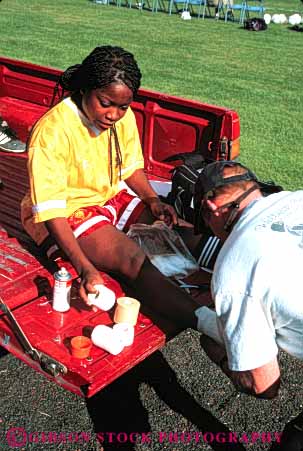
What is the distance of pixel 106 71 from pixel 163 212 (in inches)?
37.3

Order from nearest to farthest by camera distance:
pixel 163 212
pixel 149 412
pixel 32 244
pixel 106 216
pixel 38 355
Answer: pixel 38 355
pixel 149 412
pixel 106 216
pixel 163 212
pixel 32 244

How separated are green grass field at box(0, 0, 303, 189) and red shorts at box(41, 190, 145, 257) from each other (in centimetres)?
350

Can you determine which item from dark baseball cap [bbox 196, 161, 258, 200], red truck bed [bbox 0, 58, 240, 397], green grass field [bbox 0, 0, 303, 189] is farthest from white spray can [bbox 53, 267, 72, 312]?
green grass field [bbox 0, 0, 303, 189]

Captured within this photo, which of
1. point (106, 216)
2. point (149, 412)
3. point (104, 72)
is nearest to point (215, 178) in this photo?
point (104, 72)

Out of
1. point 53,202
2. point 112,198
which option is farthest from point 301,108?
point 53,202

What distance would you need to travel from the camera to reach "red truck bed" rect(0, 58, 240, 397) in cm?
265

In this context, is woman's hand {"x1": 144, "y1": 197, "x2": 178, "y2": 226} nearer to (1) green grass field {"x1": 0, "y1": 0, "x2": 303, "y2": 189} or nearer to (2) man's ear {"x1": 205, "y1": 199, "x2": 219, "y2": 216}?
(2) man's ear {"x1": 205, "y1": 199, "x2": 219, "y2": 216}

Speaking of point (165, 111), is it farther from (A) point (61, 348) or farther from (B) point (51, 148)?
(A) point (61, 348)

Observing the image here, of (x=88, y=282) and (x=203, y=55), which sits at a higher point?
(x=88, y=282)

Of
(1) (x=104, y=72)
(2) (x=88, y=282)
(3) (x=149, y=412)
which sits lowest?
(3) (x=149, y=412)

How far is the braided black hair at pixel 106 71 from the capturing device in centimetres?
302

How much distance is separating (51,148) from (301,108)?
8251 mm

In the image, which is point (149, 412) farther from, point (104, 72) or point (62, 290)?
point (104, 72)

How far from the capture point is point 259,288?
207 centimetres
